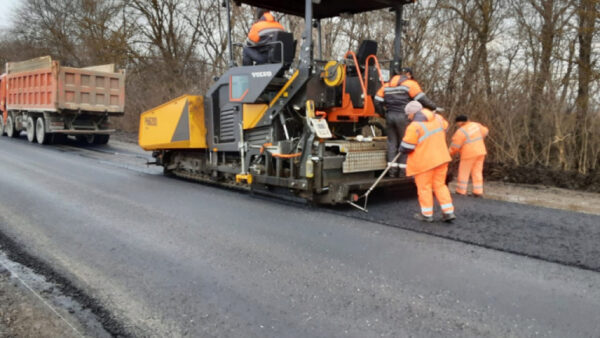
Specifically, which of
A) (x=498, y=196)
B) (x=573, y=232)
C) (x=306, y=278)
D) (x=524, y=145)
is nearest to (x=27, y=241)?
(x=306, y=278)

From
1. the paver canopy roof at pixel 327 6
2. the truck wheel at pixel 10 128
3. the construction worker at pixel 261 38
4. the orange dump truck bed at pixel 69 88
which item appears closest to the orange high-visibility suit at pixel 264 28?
the construction worker at pixel 261 38

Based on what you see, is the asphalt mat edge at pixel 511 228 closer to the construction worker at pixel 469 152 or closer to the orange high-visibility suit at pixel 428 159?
the orange high-visibility suit at pixel 428 159

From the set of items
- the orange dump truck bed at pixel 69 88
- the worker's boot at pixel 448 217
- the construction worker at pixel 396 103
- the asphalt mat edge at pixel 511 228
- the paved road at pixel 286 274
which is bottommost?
the paved road at pixel 286 274

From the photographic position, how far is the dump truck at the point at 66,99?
1303cm

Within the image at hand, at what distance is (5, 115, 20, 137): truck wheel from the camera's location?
16203 mm

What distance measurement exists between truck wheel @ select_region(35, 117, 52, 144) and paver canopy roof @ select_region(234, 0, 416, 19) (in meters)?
9.65

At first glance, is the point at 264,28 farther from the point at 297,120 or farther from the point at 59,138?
the point at 59,138

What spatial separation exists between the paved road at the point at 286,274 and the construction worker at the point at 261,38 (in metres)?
2.05

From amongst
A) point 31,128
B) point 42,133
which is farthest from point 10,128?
point 42,133

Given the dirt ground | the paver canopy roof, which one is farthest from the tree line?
the paver canopy roof

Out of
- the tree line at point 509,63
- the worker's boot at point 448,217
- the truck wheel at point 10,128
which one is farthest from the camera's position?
the truck wheel at point 10,128

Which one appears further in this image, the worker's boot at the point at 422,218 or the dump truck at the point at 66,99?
the dump truck at the point at 66,99

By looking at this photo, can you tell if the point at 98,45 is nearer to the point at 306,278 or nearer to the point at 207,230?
the point at 207,230

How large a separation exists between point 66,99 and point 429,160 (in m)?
11.2
